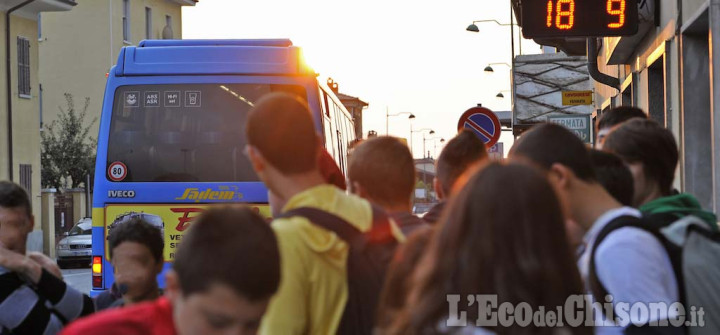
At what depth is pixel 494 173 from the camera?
91.5 inches

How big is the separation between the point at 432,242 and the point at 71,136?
152 feet

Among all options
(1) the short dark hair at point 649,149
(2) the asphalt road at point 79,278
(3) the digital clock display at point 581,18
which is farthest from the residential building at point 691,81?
(2) the asphalt road at point 79,278

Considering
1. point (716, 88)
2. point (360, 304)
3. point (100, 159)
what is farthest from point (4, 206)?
point (100, 159)

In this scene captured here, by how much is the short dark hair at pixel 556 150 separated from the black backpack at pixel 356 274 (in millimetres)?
576

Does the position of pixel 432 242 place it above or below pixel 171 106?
below

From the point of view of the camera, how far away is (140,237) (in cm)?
492

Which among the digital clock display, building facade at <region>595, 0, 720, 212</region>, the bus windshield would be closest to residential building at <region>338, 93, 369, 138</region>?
building facade at <region>595, 0, 720, 212</region>

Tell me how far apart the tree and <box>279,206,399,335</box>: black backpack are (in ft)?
143

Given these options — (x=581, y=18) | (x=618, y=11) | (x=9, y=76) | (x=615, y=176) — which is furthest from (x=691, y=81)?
(x=9, y=76)

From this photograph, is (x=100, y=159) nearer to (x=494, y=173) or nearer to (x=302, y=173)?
(x=302, y=173)

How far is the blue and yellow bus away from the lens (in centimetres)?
1143

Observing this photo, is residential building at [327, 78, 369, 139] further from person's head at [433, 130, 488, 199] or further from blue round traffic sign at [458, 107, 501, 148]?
person's head at [433, 130, 488, 199]

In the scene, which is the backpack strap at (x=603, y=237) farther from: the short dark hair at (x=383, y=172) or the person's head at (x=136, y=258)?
the person's head at (x=136, y=258)

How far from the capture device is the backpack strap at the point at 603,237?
3.29 meters
